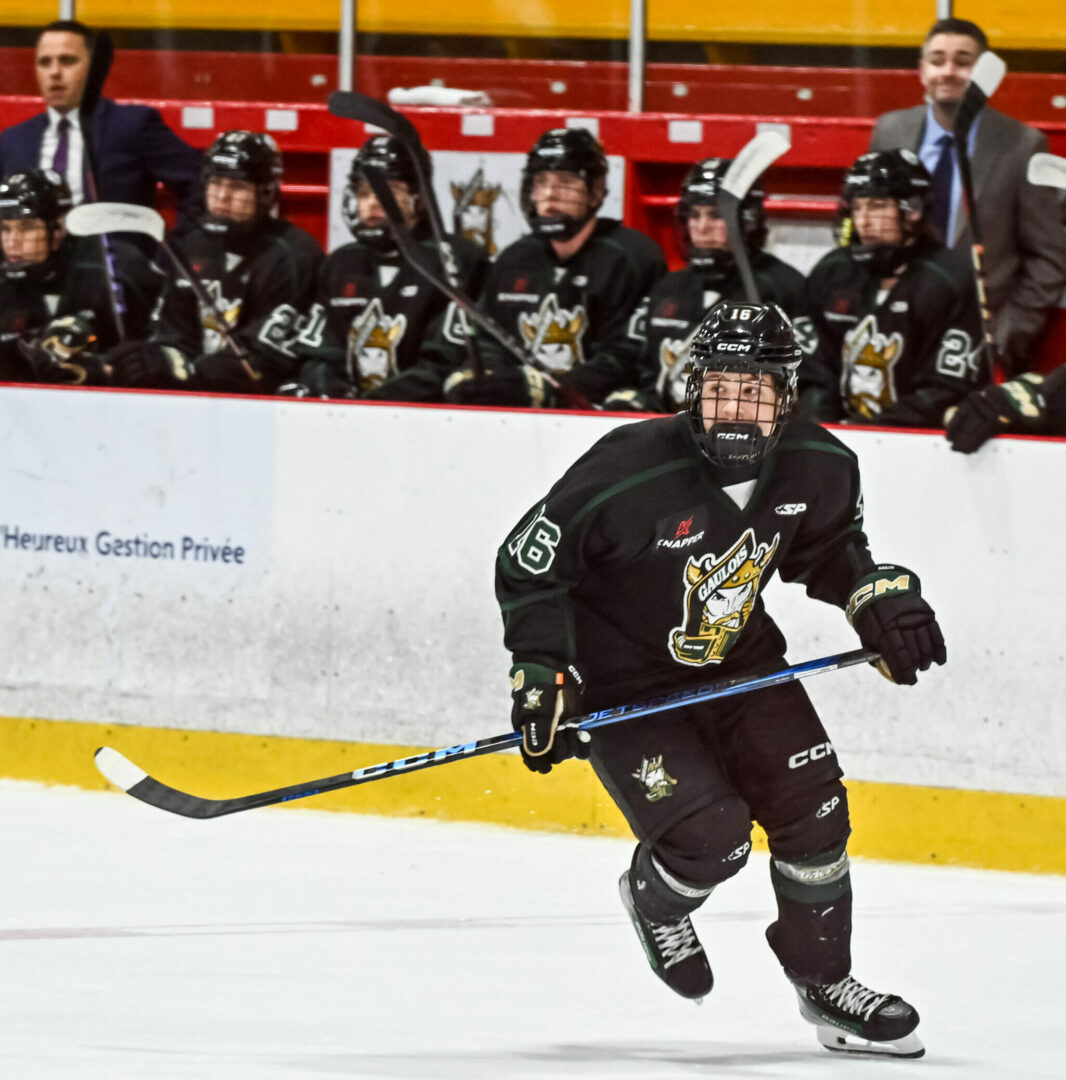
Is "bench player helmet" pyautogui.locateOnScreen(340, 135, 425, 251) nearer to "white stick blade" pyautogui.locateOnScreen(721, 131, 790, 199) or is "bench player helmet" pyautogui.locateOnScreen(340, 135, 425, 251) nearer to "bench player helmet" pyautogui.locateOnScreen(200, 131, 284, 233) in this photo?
"bench player helmet" pyautogui.locateOnScreen(200, 131, 284, 233)

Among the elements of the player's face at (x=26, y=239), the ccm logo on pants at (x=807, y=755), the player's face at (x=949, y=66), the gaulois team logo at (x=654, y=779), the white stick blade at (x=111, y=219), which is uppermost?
the player's face at (x=949, y=66)

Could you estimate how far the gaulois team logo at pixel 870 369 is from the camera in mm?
4285

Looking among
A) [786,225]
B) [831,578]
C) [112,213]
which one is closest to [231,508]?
[112,213]

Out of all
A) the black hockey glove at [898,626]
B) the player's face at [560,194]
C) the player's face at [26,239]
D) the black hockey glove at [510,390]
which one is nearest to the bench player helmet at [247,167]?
the player's face at [26,239]

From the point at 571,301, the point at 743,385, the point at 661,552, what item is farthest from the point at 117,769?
the point at 571,301

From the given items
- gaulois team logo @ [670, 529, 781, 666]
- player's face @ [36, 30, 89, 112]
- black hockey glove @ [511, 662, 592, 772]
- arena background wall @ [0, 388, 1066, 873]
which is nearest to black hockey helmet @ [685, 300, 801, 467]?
gaulois team logo @ [670, 529, 781, 666]

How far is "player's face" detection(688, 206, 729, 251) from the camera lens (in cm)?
444

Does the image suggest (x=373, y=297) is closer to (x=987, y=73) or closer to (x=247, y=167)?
(x=247, y=167)

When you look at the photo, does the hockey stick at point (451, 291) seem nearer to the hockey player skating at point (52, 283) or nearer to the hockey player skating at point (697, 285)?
the hockey player skating at point (697, 285)

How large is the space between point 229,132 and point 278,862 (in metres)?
1.86

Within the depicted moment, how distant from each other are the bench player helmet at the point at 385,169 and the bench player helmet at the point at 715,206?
0.65 m

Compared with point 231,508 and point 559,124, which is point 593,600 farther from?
point 559,124

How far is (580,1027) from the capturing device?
2.96m

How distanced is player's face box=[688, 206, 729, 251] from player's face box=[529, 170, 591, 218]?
0.30 metres
